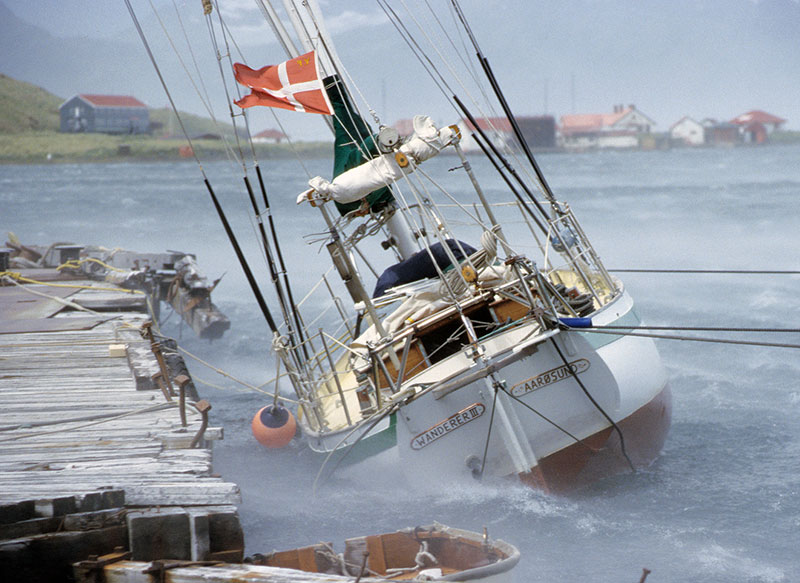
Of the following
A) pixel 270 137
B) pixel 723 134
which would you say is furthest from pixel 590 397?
pixel 723 134

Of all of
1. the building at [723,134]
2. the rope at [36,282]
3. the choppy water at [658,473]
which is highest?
the building at [723,134]

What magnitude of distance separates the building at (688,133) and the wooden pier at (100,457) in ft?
432

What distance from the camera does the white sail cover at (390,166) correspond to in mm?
11078

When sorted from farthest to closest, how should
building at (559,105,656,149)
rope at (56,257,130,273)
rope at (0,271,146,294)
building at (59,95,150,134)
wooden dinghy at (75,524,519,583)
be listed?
building at (559,105,656,149) < building at (59,95,150,134) < rope at (56,257,130,273) < rope at (0,271,146,294) < wooden dinghy at (75,524,519,583)

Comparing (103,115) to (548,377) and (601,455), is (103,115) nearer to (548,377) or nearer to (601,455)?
(601,455)

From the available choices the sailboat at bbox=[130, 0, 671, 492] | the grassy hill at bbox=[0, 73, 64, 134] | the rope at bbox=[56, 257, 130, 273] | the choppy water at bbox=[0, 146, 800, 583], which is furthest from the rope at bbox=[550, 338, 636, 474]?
the grassy hill at bbox=[0, 73, 64, 134]

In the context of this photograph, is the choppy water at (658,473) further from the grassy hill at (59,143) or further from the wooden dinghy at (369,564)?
the grassy hill at (59,143)

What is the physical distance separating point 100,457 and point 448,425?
3.93 metres

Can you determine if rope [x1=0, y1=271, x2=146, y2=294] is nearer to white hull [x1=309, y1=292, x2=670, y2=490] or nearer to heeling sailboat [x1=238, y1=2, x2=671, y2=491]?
heeling sailboat [x1=238, y1=2, x2=671, y2=491]

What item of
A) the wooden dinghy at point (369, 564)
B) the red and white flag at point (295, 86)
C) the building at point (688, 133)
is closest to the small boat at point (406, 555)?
the wooden dinghy at point (369, 564)

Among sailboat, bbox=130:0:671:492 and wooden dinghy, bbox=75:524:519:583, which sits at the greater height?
sailboat, bbox=130:0:671:492

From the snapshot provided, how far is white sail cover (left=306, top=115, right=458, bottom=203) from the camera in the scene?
11.1 m

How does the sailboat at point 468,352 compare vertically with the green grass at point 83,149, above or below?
below

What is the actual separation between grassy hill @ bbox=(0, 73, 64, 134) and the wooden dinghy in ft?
385
